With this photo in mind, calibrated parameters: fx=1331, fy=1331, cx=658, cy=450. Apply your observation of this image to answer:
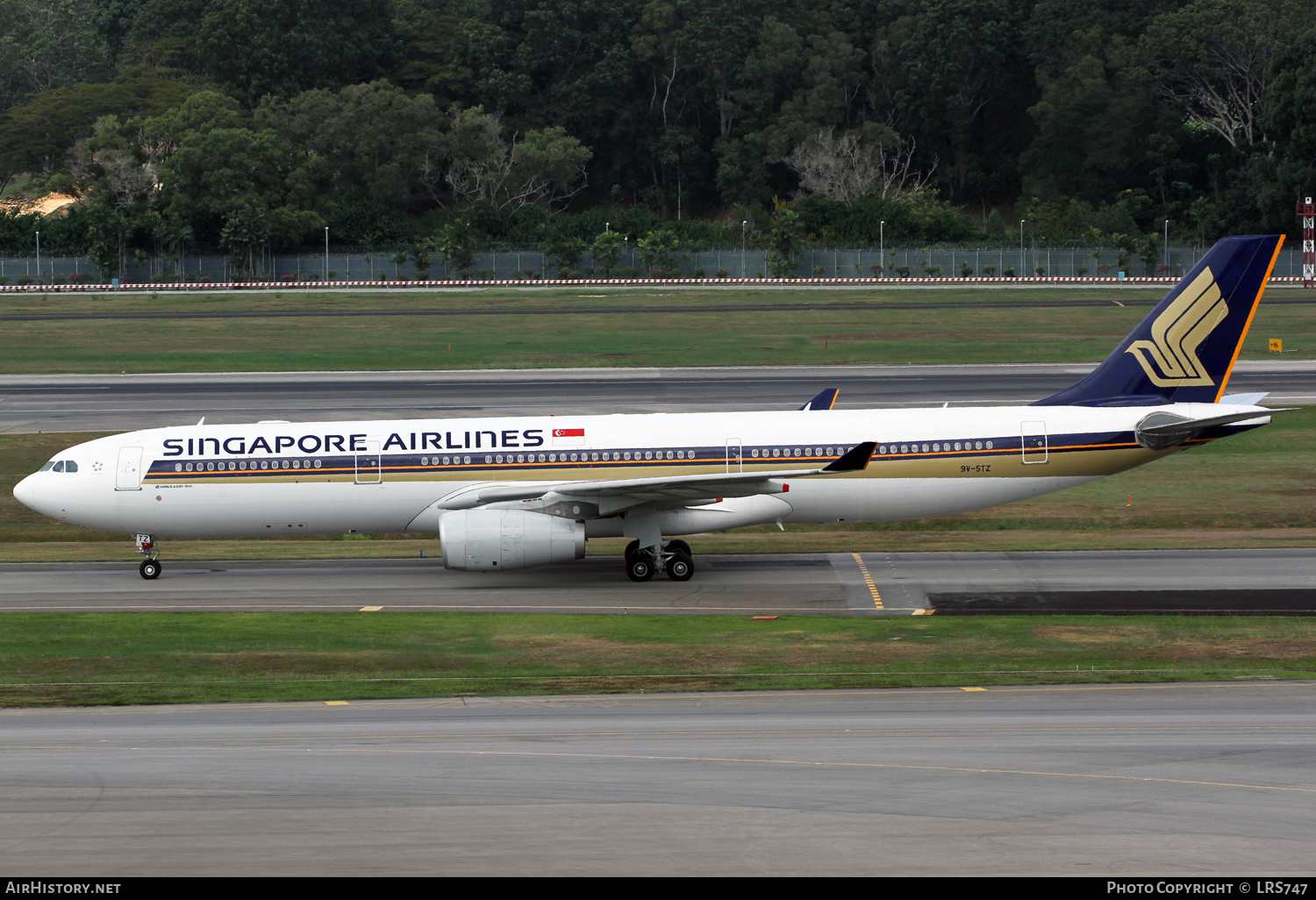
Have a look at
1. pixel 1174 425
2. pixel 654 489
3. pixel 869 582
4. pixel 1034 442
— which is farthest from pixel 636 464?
pixel 1174 425

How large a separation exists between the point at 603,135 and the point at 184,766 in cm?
14400

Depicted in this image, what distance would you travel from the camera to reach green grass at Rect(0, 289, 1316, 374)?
76062mm

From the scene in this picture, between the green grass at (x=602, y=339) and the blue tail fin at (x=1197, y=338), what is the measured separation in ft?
126

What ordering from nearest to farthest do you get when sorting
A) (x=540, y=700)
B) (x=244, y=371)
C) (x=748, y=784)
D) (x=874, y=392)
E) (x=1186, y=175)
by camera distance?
1. (x=748, y=784)
2. (x=540, y=700)
3. (x=874, y=392)
4. (x=244, y=371)
5. (x=1186, y=175)

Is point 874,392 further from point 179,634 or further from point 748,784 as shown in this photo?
point 748,784

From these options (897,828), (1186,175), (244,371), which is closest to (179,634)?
(897,828)

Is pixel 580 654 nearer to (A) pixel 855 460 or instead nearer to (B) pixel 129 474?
(A) pixel 855 460

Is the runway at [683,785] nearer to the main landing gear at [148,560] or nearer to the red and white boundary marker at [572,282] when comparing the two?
the main landing gear at [148,560]

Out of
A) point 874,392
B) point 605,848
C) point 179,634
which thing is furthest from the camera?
point 874,392

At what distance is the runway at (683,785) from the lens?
14.3m

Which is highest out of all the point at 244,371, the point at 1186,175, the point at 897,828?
the point at 1186,175

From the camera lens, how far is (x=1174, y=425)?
110ft

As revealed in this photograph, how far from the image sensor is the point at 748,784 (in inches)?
666

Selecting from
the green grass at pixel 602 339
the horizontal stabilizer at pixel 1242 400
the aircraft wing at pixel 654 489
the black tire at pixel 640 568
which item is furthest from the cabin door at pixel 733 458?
the green grass at pixel 602 339
